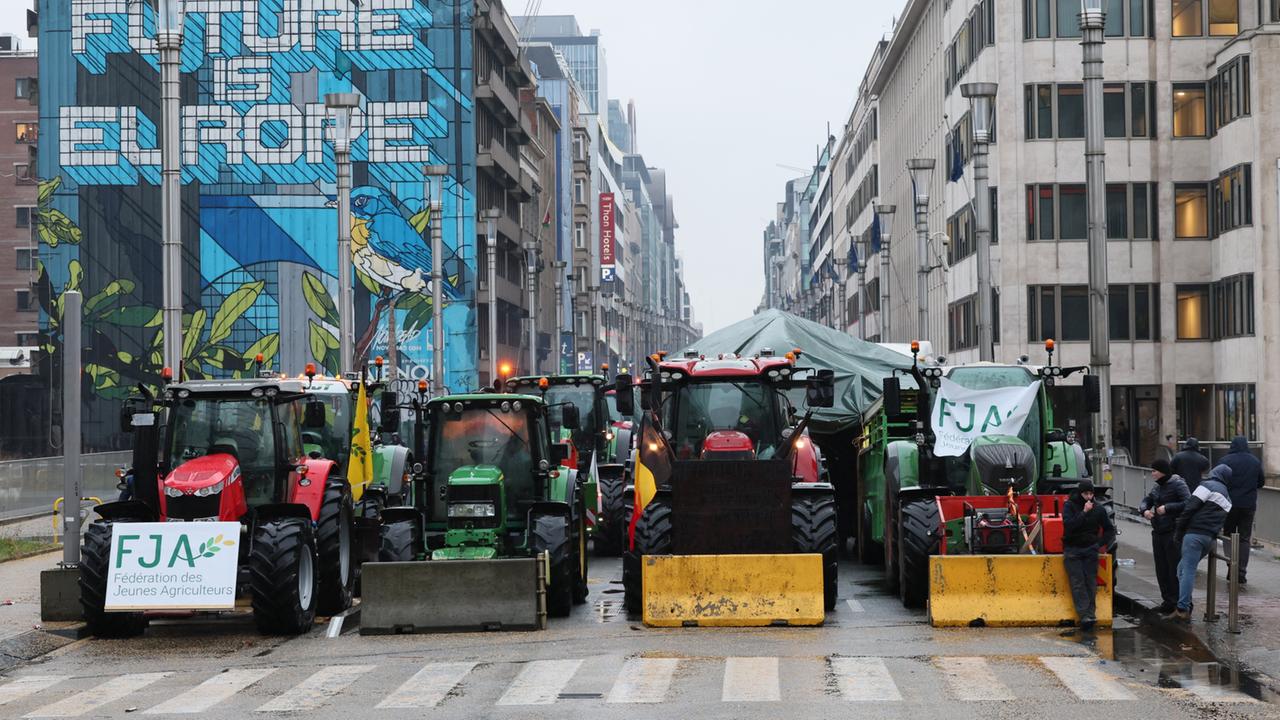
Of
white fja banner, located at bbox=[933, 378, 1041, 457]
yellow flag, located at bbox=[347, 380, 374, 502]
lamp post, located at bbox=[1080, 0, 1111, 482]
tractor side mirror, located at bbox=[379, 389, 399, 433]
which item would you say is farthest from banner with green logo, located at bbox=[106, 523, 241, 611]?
lamp post, located at bbox=[1080, 0, 1111, 482]

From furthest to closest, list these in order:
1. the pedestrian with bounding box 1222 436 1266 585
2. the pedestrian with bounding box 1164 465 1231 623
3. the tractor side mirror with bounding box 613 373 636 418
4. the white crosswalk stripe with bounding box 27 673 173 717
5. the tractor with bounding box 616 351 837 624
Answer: the tractor side mirror with bounding box 613 373 636 418
the pedestrian with bounding box 1222 436 1266 585
the tractor with bounding box 616 351 837 624
the pedestrian with bounding box 1164 465 1231 623
the white crosswalk stripe with bounding box 27 673 173 717

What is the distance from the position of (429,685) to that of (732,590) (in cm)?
449

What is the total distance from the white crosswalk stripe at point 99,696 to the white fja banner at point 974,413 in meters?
8.97

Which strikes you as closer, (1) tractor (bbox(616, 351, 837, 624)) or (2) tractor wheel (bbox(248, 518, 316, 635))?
(2) tractor wheel (bbox(248, 518, 316, 635))

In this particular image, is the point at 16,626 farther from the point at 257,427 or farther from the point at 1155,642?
the point at 1155,642

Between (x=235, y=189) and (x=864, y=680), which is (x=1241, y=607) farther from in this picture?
(x=235, y=189)

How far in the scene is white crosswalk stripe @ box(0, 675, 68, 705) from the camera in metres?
14.3

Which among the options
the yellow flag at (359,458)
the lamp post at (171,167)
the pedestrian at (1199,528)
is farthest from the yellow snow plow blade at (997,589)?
the lamp post at (171,167)

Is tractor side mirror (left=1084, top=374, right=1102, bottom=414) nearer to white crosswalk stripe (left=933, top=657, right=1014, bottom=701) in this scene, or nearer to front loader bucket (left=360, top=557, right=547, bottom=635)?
white crosswalk stripe (left=933, top=657, right=1014, bottom=701)

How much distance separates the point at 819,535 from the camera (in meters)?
18.3

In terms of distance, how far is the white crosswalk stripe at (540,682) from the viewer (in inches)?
516

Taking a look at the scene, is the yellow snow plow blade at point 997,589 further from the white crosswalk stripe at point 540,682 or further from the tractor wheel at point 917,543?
the white crosswalk stripe at point 540,682

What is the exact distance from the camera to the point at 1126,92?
55938 millimetres

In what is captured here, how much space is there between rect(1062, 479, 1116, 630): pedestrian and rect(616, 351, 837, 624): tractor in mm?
2488
